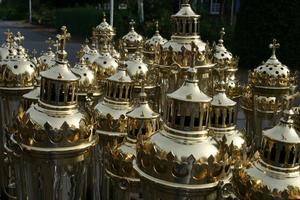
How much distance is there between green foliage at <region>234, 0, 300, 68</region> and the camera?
Answer: 73.9 feet

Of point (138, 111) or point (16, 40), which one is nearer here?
point (138, 111)

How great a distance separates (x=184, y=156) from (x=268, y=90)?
3848mm

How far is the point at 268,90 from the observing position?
7.12 metres

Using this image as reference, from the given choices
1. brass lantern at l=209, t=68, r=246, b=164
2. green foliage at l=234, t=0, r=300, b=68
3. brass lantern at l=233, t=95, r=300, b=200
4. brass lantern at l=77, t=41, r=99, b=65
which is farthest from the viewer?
green foliage at l=234, t=0, r=300, b=68

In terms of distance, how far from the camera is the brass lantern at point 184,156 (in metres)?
3.62

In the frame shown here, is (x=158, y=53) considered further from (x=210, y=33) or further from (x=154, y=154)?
(x=210, y=33)

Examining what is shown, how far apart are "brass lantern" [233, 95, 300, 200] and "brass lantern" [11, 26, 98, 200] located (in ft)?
5.24

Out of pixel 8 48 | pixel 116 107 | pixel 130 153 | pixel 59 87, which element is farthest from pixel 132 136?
pixel 8 48

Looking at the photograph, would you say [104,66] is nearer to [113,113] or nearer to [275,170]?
[113,113]

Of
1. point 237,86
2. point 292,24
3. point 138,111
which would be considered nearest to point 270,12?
point 292,24

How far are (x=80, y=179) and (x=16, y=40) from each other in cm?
338

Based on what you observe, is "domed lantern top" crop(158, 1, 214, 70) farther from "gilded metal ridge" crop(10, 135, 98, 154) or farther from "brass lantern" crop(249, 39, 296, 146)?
"gilded metal ridge" crop(10, 135, 98, 154)

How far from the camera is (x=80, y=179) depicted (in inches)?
182

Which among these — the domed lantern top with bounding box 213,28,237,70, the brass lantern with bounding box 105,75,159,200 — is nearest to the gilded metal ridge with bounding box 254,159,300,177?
the brass lantern with bounding box 105,75,159,200
